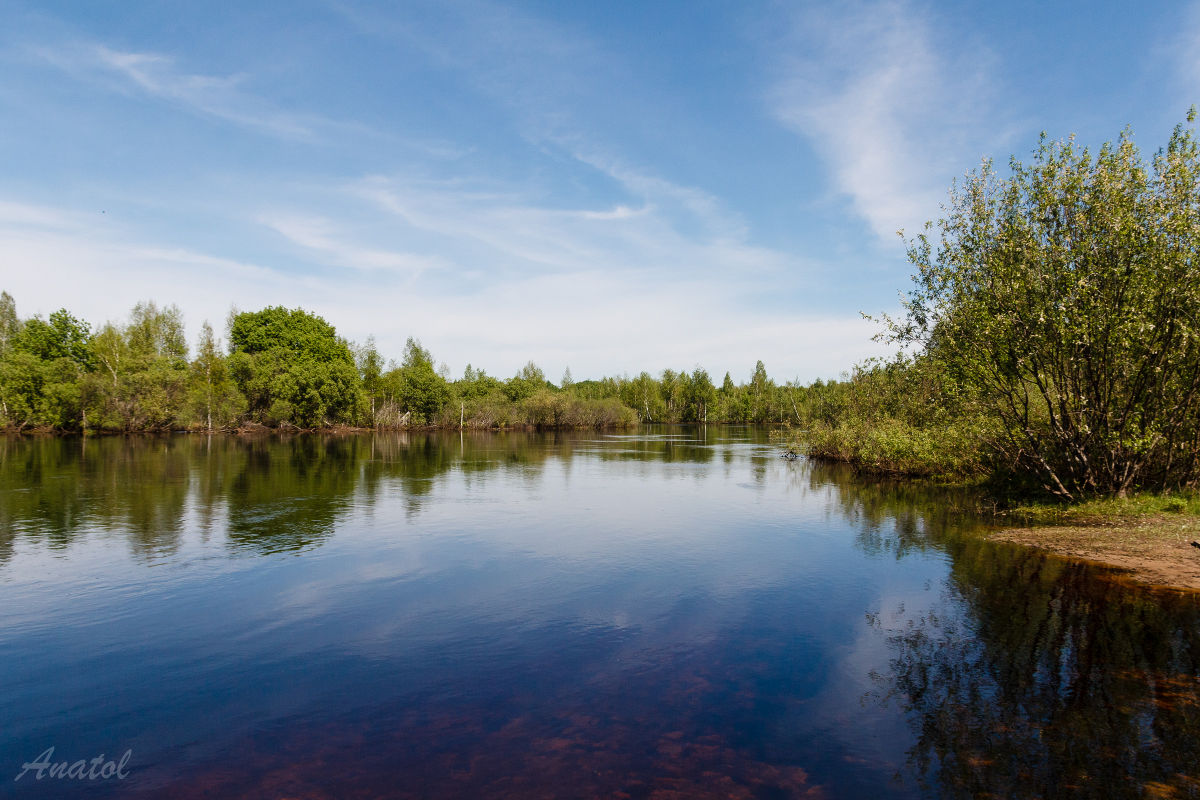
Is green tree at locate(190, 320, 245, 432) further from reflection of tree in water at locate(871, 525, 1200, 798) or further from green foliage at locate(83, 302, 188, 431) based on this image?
reflection of tree in water at locate(871, 525, 1200, 798)

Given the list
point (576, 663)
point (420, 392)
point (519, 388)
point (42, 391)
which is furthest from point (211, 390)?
point (576, 663)

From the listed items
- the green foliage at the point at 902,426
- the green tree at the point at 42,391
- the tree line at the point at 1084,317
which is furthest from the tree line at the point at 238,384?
the tree line at the point at 1084,317

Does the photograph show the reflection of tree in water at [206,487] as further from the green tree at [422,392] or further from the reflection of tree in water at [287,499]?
the green tree at [422,392]

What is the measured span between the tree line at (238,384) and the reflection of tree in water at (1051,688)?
6293cm

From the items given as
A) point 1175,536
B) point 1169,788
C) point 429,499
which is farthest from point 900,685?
point 429,499

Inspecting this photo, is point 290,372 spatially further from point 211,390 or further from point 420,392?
point 420,392

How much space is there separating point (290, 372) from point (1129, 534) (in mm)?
103373

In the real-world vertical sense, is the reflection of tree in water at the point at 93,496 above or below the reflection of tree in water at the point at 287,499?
above

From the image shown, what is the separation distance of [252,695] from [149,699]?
1.68 meters

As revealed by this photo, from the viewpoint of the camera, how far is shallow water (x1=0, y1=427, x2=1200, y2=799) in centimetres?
862

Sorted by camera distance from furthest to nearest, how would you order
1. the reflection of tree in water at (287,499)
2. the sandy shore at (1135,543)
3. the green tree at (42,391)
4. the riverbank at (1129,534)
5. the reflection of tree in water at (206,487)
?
the green tree at (42,391), the reflection of tree in water at (206,487), the reflection of tree in water at (287,499), the riverbank at (1129,534), the sandy shore at (1135,543)

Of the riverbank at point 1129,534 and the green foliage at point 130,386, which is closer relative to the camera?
the riverbank at point 1129,534

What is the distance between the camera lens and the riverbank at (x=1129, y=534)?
1748 centimetres

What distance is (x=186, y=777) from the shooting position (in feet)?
27.5
